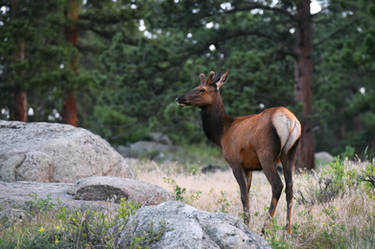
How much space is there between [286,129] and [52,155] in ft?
14.7

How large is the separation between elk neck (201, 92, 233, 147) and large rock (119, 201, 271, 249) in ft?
8.18

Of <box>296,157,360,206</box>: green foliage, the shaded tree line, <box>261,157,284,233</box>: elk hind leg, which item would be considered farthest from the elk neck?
the shaded tree line

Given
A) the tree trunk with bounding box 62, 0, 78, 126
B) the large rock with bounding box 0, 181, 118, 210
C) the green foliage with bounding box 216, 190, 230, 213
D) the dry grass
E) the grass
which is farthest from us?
the tree trunk with bounding box 62, 0, 78, 126

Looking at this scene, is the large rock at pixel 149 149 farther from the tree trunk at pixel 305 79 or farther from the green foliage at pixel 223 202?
the green foliage at pixel 223 202

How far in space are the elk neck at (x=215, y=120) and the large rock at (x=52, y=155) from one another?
2745 mm

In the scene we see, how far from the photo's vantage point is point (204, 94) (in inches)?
253

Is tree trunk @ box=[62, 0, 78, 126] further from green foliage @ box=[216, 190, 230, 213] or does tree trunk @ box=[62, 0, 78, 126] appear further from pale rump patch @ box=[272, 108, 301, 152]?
pale rump patch @ box=[272, 108, 301, 152]

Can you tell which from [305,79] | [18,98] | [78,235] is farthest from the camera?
[18,98]

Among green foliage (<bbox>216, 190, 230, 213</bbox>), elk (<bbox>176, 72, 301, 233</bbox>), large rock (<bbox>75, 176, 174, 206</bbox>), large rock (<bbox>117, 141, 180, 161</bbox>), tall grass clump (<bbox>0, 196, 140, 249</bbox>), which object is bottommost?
large rock (<bbox>117, 141, 180, 161</bbox>)

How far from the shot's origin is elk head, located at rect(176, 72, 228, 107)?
638 centimetres

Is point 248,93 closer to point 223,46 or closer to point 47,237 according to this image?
point 223,46

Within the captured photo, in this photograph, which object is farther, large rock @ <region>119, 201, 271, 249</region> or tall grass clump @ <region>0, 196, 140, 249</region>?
tall grass clump @ <region>0, 196, 140, 249</region>

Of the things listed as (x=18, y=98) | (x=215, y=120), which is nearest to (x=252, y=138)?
(x=215, y=120)

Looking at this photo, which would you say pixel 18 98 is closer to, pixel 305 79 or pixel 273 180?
pixel 305 79
